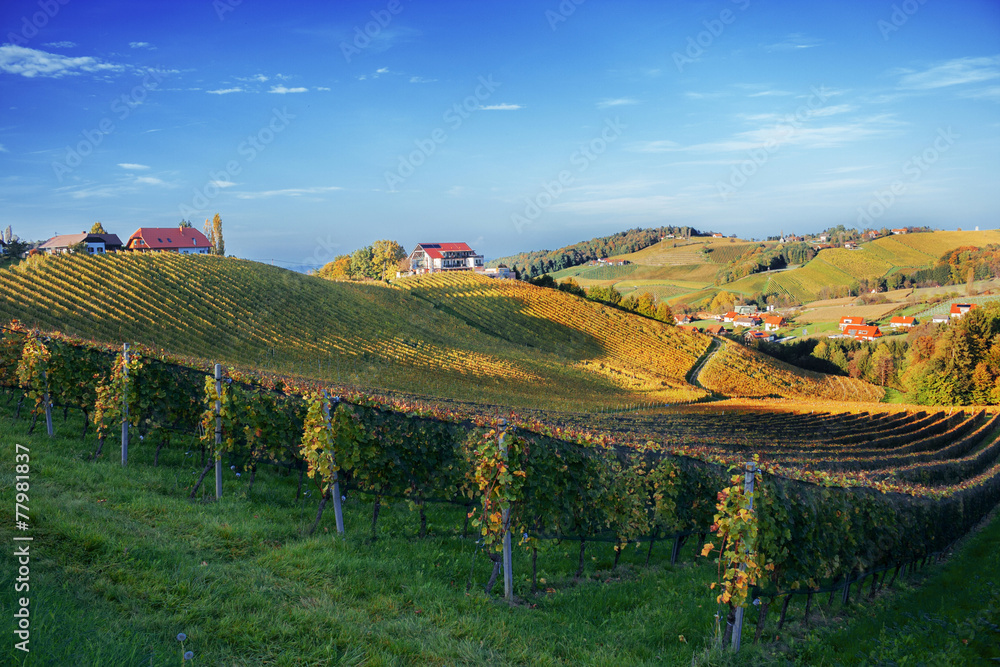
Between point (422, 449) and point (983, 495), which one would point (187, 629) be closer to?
point (422, 449)

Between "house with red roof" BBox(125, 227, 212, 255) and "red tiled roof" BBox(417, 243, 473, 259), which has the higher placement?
"red tiled roof" BBox(417, 243, 473, 259)

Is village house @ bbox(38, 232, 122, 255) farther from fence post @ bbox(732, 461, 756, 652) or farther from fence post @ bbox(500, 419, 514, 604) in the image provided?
fence post @ bbox(732, 461, 756, 652)

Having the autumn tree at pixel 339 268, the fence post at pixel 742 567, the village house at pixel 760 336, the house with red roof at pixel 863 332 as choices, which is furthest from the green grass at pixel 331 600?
the autumn tree at pixel 339 268

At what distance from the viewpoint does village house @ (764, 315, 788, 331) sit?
416ft

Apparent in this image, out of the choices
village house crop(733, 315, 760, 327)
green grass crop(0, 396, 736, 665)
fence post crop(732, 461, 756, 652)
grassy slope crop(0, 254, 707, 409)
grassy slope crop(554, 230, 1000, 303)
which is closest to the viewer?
green grass crop(0, 396, 736, 665)

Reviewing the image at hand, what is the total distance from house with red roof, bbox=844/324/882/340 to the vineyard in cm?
10884

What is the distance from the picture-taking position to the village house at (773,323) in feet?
416

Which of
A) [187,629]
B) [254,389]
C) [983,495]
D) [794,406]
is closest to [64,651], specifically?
[187,629]

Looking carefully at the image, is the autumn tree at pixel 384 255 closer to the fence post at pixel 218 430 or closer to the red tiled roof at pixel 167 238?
the red tiled roof at pixel 167 238

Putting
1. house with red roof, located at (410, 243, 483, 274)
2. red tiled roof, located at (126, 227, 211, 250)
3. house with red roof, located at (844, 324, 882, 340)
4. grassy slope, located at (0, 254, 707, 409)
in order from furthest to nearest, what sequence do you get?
house with red roof, located at (410, 243, 483, 274)
house with red roof, located at (844, 324, 882, 340)
red tiled roof, located at (126, 227, 211, 250)
grassy slope, located at (0, 254, 707, 409)

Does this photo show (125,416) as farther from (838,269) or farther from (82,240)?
(838,269)

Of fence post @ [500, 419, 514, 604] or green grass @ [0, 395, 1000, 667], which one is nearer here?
green grass @ [0, 395, 1000, 667]

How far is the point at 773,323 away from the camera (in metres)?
128

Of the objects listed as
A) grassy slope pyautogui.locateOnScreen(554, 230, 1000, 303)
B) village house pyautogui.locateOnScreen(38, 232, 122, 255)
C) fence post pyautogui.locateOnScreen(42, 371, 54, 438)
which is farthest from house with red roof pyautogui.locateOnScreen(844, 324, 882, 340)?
village house pyautogui.locateOnScreen(38, 232, 122, 255)
